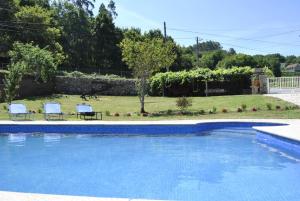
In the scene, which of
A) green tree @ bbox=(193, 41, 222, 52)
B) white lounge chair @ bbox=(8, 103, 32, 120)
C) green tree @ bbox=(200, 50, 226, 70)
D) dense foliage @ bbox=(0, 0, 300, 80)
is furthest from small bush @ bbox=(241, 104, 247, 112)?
green tree @ bbox=(193, 41, 222, 52)

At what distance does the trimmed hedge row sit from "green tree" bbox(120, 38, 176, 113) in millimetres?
9336

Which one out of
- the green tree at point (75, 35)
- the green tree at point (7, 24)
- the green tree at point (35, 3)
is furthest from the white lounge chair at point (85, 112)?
the green tree at point (35, 3)

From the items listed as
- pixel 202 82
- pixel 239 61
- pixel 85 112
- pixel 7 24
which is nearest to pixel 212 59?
pixel 239 61

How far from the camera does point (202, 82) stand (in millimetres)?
32438

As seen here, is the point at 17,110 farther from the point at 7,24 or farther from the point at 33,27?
the point at 7,24

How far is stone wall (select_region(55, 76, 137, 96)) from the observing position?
1426 inches

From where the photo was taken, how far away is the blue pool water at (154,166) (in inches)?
336

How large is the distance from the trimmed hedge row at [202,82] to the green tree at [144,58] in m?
9.34

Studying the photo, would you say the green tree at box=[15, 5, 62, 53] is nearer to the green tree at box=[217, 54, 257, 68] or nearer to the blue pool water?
the blue pool water

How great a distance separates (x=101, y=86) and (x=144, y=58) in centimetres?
1502

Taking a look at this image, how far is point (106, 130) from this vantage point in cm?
1702

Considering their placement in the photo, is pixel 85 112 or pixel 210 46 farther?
pixel 210 46

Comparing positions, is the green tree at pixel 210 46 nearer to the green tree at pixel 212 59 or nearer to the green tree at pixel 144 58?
the green tree at pixel 212 59

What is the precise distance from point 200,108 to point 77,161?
12138 millimetres
